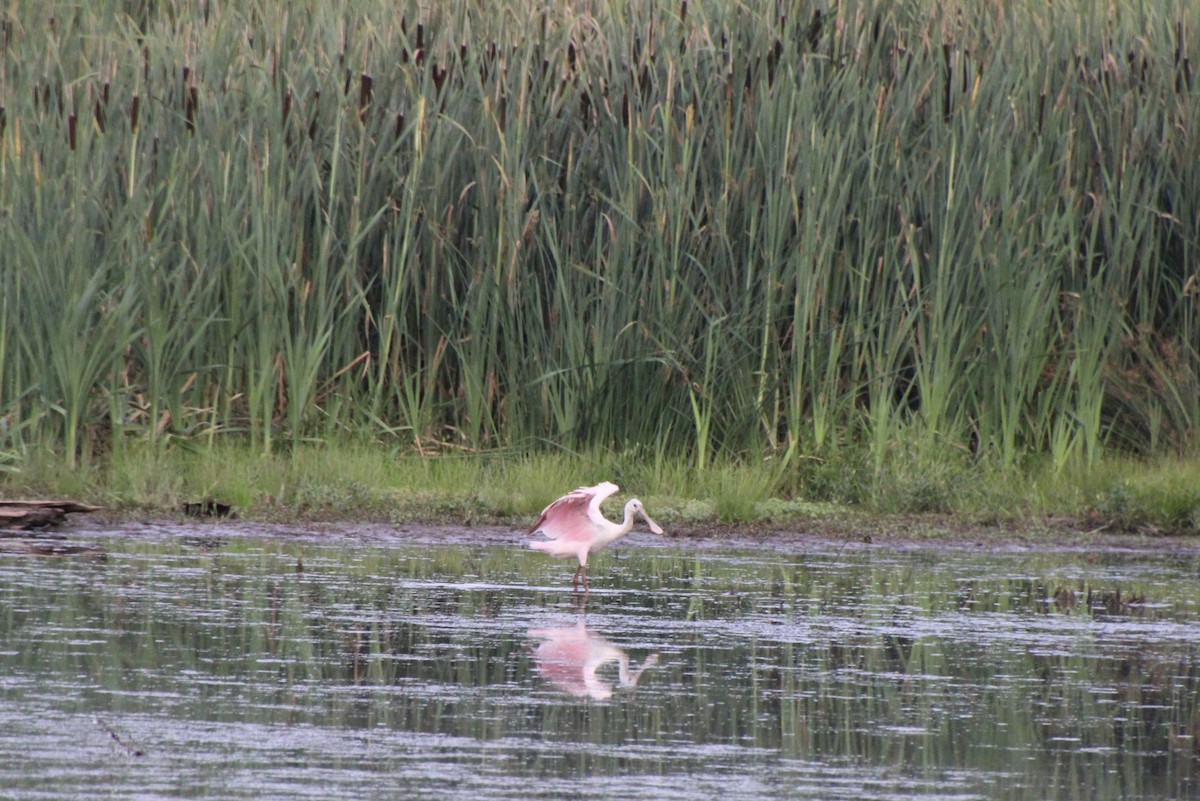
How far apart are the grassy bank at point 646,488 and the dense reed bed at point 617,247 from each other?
0.76 feet

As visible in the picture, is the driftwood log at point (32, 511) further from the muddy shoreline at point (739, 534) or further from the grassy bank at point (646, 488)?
the grassy bank at point (646, 488)

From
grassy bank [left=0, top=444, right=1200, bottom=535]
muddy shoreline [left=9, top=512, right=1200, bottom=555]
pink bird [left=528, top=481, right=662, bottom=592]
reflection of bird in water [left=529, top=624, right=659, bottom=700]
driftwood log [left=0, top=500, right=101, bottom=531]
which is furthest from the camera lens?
grassy bank [left=0, top=444, right=1200, bottom=535]

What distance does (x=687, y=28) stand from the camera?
12.1m

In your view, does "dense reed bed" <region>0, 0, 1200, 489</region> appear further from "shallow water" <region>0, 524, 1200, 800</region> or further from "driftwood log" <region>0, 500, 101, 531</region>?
"shallow water" <region>0, 524, 1200, 800</region>

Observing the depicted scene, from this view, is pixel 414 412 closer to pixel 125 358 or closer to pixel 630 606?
pixel 125 358

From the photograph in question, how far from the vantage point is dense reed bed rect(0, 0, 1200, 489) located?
10859mm

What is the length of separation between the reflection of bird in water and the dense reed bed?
3940 mm

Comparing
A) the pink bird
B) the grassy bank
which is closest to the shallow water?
the pink bird

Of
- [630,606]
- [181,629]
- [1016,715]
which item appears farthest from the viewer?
[630,606]

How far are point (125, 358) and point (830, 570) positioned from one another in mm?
4632

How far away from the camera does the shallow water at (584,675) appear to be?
4957mm

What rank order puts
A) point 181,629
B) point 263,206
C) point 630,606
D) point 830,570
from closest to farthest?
point 181,629 → point 630,606 → point 830,570 → point 263,206

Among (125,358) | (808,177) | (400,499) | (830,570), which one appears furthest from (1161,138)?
(125,358)

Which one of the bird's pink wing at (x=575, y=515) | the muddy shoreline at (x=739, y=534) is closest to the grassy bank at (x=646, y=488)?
the muddy shoreline at (x=739, y=534)
